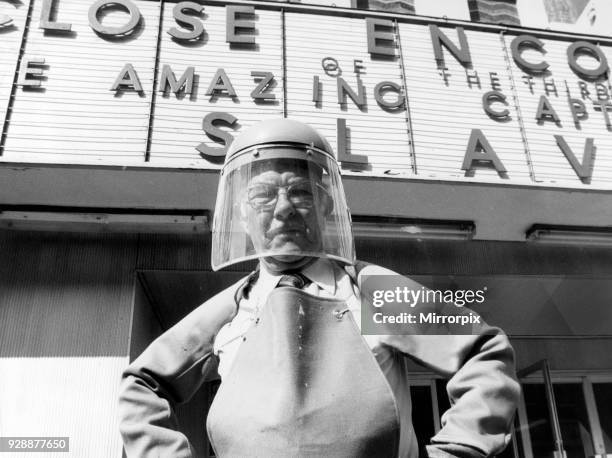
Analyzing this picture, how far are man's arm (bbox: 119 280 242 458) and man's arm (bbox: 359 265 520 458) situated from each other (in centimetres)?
69

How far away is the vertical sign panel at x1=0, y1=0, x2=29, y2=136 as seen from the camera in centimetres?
483

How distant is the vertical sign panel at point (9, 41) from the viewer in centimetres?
483

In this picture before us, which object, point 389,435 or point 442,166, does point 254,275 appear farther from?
point 442,166

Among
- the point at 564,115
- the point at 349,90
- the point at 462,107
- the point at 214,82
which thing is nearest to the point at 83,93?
the point at 214,82

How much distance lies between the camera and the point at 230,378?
1.91m

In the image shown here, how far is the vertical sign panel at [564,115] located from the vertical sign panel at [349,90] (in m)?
1.23

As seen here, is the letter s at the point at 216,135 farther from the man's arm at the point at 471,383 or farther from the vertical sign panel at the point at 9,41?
the man's arm at the point at 471,383

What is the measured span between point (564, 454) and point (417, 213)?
345 cm

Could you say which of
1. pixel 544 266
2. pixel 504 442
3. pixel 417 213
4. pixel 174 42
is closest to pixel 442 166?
pixel 417 213

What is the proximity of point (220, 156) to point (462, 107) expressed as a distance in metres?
2.30

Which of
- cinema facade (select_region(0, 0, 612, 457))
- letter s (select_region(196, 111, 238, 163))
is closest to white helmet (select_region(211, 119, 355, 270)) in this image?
cinema facade (select_region(0, 0, 612, 457))

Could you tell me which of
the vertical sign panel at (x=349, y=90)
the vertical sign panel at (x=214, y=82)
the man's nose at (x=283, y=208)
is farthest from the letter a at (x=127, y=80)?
the man's nose at (x=283, y=208)

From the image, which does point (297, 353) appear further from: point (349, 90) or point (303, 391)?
point (349, 90)

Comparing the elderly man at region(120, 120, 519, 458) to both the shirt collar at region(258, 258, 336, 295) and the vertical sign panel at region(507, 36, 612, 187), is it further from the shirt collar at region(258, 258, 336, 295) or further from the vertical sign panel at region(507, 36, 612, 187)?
the vertical sign panel at region(507, 36, 612, 187)
